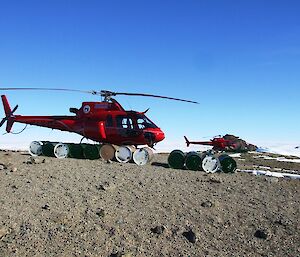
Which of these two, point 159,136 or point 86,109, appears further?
point 86,109

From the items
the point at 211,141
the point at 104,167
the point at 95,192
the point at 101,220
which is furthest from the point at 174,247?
the point at 211,141

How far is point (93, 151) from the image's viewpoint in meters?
21.4

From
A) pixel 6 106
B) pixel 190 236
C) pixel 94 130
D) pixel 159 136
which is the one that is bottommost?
pixel 190 236

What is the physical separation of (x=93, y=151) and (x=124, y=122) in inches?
132

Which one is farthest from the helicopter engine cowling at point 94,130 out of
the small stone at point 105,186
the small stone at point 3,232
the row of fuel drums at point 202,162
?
the small stone at point 3,232

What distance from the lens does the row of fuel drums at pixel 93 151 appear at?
20.8 m

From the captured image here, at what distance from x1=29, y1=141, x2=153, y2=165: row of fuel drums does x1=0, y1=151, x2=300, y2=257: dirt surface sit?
124 inches

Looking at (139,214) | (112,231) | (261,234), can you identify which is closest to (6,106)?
(139,214)

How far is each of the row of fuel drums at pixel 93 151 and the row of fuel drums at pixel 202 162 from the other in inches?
66.5

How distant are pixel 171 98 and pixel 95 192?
882 cm

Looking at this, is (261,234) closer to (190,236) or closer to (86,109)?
(190,236)

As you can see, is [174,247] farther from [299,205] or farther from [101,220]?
[299,205]

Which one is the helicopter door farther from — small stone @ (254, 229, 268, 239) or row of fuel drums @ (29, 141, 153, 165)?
small stone @ (254, 229, 268, 239)

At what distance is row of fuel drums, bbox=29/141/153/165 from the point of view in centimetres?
2075
